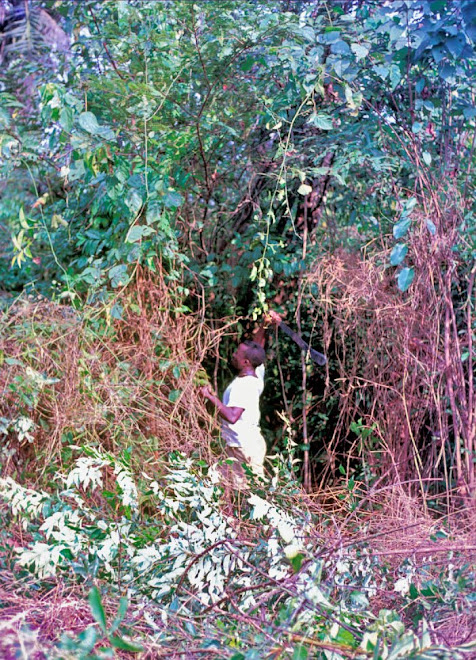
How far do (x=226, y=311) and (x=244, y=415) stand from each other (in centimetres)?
121

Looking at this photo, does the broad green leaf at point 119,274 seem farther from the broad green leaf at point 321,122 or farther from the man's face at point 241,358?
the broad green leaf at point 321,122

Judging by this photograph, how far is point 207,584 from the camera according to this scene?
2740 mm

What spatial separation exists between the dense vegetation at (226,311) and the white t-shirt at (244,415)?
20cm

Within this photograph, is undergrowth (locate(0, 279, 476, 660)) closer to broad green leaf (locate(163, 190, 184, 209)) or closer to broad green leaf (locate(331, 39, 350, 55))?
broad green leaf (locate(163, 190, 184, 209))

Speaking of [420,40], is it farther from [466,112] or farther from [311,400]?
[311,400]

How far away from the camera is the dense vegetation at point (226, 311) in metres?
2.81

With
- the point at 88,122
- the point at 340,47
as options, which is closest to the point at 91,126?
the point at 88,122

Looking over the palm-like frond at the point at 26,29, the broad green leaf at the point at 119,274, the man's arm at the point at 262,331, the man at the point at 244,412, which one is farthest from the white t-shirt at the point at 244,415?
the palm-like frond at the point at 26,29

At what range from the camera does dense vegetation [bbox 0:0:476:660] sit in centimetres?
281

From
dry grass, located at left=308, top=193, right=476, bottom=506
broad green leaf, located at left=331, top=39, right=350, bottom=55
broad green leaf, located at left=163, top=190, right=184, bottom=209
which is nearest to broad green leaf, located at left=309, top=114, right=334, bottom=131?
broad green leaf, located at left=331, top=39, right=350, bottom=55

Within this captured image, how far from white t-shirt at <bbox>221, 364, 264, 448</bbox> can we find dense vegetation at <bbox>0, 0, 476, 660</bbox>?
195mm

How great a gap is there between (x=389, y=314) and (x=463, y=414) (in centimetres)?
66

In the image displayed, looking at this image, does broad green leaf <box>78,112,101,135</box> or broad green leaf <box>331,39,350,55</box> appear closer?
broad green leaf <box>78,112,101,135</box>

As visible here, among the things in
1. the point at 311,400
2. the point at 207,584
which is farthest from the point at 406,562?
the point at 311,400
